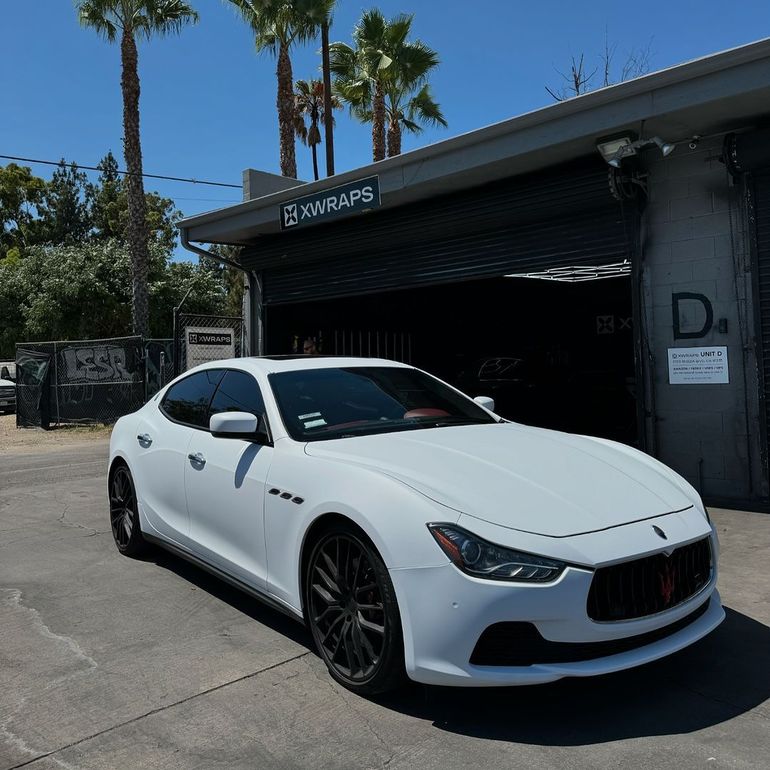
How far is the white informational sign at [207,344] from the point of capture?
13281 millimetres

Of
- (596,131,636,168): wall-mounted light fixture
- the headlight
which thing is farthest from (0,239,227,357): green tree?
the headlight

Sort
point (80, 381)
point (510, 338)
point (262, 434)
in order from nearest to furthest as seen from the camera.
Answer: point (262, 434) < point (80, 381) < point (510, 338)

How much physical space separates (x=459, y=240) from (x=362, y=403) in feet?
18.7

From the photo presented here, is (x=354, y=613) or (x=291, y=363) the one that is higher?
(x=291, y=363)

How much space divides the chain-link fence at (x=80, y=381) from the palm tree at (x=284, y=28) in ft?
32.0

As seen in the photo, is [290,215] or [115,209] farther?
[115,209]

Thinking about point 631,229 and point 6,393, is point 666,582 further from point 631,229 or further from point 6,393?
point 6,393

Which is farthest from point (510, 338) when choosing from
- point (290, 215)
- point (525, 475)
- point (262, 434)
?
point (525, 475)

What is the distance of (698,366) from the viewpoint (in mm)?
7336

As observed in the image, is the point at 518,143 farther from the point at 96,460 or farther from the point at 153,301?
the point at 153,301

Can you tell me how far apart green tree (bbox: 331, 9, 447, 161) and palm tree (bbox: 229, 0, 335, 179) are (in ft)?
8.00

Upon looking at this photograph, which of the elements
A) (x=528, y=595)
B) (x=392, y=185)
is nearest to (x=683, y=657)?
(x=528, y=595)

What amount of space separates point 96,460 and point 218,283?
68.2 feet

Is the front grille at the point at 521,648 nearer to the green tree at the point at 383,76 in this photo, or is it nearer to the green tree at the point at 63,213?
the green tree at the point at 383,76
